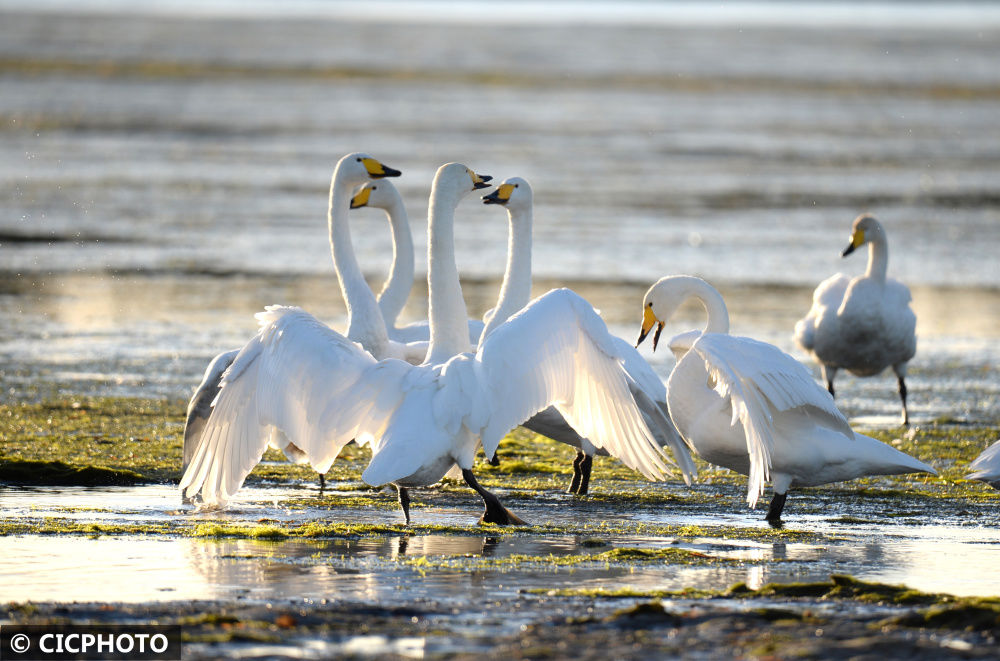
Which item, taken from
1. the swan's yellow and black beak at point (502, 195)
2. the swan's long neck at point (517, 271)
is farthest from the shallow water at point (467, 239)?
the swan's yellow and black beak at point (502, 195)

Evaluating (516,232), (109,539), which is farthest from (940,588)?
(516,232)

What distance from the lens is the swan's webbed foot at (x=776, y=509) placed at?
7.93 metres

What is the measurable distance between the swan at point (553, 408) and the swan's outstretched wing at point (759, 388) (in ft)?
1.22

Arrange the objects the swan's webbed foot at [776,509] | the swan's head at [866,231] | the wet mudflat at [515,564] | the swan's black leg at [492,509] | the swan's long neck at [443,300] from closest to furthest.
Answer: the wet mudflat at [515,564] < the swan's black leg at [492,509] < the swan's webbed foot at [776,509] < the swan's long neck at [443,300] < the swan's head at [866,231]

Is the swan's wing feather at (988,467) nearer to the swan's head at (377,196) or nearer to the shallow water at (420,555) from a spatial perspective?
the shallow water at (420,555)

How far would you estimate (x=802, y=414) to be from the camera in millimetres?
8180

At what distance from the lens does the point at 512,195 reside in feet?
32.4

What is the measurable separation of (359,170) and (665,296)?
7.32ft

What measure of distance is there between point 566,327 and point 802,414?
1522mm

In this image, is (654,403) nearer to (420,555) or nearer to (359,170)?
(420,555)

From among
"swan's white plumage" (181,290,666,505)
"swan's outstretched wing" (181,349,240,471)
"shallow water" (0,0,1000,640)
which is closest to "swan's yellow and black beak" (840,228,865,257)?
"shallow water" (0,0,1000,640)

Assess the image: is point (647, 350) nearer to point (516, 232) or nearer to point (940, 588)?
point (516, 232)

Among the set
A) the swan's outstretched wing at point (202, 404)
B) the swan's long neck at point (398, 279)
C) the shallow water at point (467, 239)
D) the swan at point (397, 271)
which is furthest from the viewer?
the swan's long neck at point (398, 279)

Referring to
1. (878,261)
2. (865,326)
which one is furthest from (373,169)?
(878,261)
